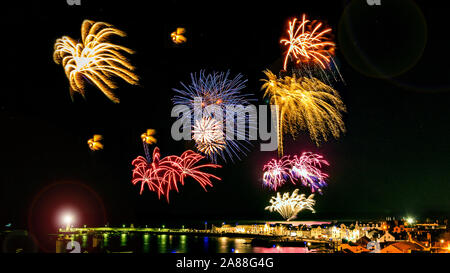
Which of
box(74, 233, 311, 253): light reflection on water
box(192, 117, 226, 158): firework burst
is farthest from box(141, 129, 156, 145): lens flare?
box(74, 233, 311, 253): light reflection on water

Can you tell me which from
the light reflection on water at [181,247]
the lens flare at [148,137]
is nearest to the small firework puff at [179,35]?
the lens flare at [148,137]

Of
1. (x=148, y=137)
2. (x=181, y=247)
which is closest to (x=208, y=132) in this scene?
(x=148, y=137)

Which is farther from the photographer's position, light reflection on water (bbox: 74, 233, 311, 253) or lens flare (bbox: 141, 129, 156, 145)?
light reflection on water (bbox: 74, 233, 311, 253)

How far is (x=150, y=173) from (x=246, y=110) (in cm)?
787

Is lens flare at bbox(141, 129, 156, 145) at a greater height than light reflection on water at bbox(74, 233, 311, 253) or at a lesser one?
greater

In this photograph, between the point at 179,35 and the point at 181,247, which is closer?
the point at 179,35

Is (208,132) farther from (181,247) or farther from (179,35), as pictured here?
(181,247)

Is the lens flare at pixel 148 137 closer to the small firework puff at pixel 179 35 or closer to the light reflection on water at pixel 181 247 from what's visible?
the small firework puff at pixel 179 35

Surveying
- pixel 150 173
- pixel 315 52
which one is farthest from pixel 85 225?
pixel 315 52

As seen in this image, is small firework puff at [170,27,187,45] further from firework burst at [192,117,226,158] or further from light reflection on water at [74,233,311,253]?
light reflection on water at [74,233,311,253]
